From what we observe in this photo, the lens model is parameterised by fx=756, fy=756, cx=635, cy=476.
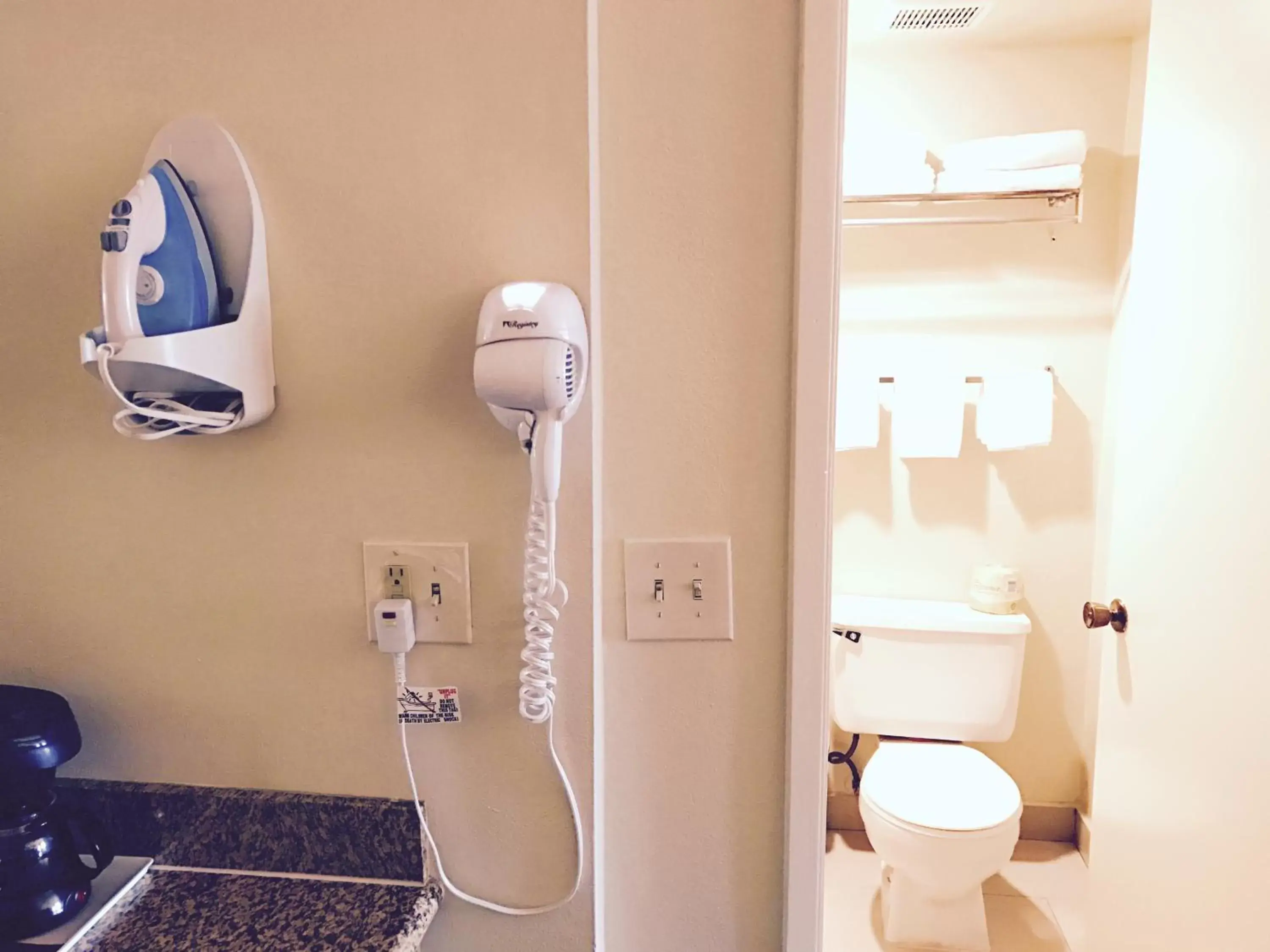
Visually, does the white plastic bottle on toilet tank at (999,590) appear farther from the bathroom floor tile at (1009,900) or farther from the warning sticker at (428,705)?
the warning sticker at (428,705)

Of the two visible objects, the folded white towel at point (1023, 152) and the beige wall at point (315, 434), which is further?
the folded white towel at point (1023, 152)

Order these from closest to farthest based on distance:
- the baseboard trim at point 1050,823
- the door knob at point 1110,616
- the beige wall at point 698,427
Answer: the beige wall at point 698,427 < the door knob at point 1110,616 < the baseboard trim at point 1050,823

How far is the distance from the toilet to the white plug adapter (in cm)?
137

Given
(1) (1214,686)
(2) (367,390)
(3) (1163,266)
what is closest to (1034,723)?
(1) (1214,686)

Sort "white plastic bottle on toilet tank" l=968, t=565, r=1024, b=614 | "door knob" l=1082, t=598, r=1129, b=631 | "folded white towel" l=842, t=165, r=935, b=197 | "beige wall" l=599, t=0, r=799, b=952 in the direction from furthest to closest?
"white plastic bottle on toilet tank" l=968, t=565, r=1024, b=614
"folded white towel" l=842, t=165, r=935, b=197
"door knob" l=1082, t=598, r=1129, b=631
"beige wall" l=599, t=0, r=799, b=952

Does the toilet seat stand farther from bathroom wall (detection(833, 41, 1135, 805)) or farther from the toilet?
bathroom wall (detection(833, 41, 1135, 805))

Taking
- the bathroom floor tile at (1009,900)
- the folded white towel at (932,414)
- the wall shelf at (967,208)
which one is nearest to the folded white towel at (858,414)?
the folded white towel at (932,414)

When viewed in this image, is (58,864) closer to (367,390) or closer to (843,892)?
(367,390)

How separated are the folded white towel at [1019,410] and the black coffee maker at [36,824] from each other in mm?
2001

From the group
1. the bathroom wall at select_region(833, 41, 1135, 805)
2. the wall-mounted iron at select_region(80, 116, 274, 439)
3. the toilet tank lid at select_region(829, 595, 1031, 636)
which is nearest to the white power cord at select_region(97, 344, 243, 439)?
the wall-mounted iron at select_region(80, 116, 274, 439)

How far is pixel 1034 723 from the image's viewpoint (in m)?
2.22

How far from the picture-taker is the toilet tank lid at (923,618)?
2.02 meters

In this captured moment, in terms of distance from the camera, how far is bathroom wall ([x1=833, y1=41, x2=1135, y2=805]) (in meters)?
1.99

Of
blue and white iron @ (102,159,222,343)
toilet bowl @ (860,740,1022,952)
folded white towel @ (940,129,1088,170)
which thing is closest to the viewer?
blue and white iron @ (102,159,222,343)
